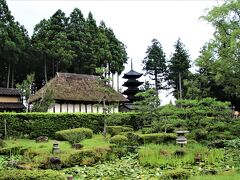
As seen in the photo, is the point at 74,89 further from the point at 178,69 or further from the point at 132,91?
the point at 178,69

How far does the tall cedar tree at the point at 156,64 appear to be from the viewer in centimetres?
5703

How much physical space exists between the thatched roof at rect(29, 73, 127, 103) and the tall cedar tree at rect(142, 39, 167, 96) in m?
20.2

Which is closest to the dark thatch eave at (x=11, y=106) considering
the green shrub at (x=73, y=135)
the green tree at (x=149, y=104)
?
the green shrub at (x=73, y=135)

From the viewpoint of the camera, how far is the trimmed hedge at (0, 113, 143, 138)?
935 inches

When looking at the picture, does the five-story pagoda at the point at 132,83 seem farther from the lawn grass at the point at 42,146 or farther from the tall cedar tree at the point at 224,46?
the lawn grass at the point at 42,146

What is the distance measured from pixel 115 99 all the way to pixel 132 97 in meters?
7.40

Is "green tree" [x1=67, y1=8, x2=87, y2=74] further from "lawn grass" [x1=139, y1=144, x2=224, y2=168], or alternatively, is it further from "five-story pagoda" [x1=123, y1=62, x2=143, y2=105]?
"lawn grass" [x1=139, y1=144, x2=224, y2=168]

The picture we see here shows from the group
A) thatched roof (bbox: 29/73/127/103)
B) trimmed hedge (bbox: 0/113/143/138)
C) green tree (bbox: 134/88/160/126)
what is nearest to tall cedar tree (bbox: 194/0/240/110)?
green tree (bbox: 134/88/160/126)

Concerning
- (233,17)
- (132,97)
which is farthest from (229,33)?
(132,97)

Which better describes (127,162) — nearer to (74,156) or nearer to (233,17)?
(74,156)

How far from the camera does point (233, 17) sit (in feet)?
86.9

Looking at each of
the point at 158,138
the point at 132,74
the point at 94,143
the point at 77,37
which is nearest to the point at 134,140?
the point at 158,138

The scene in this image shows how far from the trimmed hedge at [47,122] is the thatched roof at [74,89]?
6.68m

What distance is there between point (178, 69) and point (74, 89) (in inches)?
920
